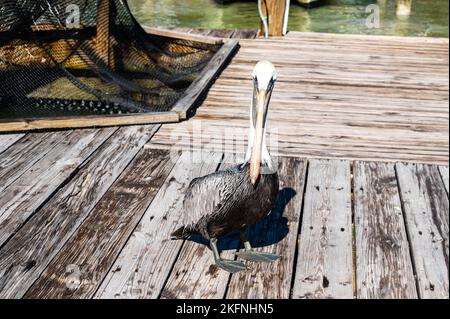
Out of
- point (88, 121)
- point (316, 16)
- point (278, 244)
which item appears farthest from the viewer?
point (316, 16)

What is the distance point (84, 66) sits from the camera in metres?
7.43

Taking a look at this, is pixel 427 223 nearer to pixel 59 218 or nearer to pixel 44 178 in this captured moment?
pixel 59 218

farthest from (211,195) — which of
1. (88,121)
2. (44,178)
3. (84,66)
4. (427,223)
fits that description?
(84,66)

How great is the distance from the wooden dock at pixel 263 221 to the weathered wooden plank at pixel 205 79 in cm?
13

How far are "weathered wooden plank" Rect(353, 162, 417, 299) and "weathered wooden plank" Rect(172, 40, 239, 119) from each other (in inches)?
73.7

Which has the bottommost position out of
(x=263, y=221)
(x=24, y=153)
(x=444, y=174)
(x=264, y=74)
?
(x=444, y=174)

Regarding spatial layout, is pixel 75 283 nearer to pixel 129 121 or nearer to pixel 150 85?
pixel 129 121

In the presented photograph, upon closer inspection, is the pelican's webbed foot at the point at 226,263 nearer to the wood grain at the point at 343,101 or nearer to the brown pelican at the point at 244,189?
the brown pelican at the point at 244,189

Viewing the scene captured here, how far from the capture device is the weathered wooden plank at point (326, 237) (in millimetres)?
3152

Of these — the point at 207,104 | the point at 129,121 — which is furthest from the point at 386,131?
the point at 129,121

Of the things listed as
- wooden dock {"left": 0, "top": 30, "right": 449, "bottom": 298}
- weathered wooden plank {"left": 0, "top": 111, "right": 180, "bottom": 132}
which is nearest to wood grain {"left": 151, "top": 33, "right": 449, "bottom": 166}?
wooden dock {"left": 0, "top": 30, "right": 449, "bottom": 298}

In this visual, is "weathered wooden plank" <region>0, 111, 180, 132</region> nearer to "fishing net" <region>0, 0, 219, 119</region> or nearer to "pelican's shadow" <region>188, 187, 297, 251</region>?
"fishing net" <region>0, 0, 219, 119</region>

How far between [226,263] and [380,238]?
963mm
